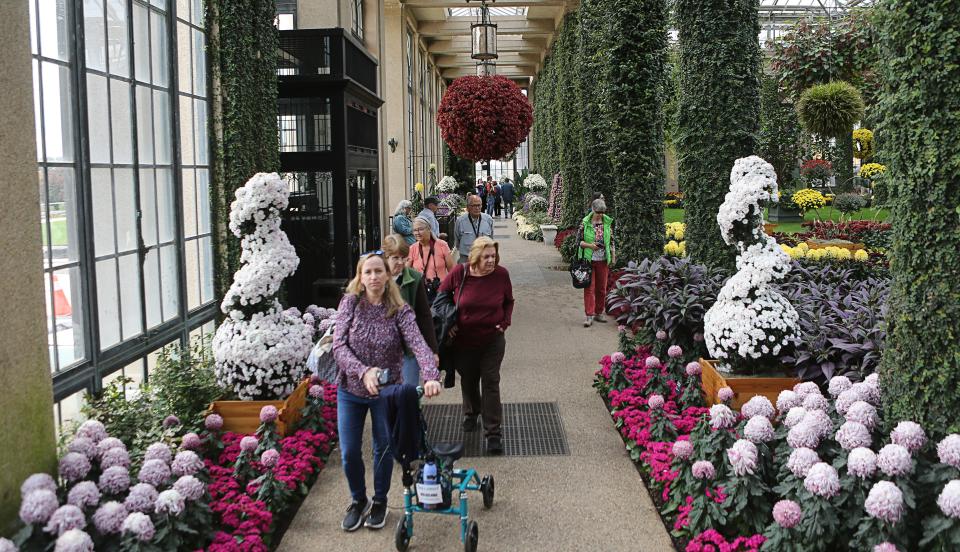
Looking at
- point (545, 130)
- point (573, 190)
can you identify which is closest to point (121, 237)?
point (573, 190)

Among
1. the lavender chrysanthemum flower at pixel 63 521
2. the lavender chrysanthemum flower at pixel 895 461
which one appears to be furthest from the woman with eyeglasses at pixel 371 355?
the lavender chrysanthemum flower at pixel 895 461

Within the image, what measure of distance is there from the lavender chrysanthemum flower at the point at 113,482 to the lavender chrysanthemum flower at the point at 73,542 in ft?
1.89

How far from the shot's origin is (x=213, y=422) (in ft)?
18.2

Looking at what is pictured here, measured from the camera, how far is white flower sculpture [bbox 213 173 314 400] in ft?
19.7

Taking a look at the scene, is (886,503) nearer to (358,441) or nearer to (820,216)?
(358,441)

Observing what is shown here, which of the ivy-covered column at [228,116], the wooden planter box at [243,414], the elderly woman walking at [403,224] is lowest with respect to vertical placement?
the wooden planter box at [243,414]

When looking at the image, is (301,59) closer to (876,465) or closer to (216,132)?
(216,132)

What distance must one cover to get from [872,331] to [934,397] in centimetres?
151

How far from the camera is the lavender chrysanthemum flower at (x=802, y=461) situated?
159 inches

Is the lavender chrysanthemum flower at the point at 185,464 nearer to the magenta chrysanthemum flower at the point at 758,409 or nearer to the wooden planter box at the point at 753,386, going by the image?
the magenta chrysanthemum flower at the point at 758,409

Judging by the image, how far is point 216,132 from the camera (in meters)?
7.88

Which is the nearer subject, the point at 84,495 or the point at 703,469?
the point at 84,495

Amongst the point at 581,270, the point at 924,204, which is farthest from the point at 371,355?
the point at 581,270

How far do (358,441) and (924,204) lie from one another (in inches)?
126
